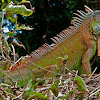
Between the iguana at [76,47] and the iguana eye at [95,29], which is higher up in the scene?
the iguana eye at [95,29]

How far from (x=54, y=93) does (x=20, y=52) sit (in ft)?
9.98

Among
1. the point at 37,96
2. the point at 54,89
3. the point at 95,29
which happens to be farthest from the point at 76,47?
the point at 37,96

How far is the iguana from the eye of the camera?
2576mm

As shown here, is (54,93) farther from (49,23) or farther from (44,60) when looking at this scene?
(49,23)

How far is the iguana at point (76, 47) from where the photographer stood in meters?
2.58

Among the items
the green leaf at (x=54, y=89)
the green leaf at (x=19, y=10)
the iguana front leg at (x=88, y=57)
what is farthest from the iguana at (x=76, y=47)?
the green leaf at (x=54, y=89)

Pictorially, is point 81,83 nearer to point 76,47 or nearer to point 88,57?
point 88,57

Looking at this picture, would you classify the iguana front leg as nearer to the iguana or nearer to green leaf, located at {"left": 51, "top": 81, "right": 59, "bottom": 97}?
the iguana

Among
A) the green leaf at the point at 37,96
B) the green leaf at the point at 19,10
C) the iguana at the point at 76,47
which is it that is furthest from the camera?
the iguana at the point at 76,47

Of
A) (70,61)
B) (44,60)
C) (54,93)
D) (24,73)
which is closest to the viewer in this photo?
(54,93)

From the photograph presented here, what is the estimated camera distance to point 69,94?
1388 millimetres

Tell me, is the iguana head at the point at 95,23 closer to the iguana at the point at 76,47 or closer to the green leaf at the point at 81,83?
the iguana at the point at 76,47

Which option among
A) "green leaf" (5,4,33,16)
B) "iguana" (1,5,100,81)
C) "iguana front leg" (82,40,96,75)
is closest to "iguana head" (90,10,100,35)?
"iguana" (1,5,100,81)

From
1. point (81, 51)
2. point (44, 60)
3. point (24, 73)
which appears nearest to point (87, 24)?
point (81, 51)
